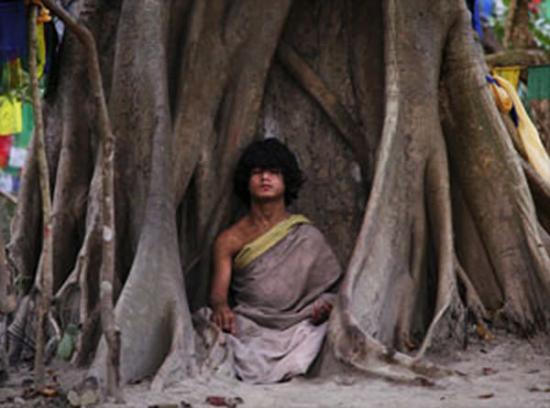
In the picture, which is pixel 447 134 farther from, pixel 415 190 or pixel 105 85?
pixel 105 85

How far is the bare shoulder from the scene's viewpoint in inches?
195

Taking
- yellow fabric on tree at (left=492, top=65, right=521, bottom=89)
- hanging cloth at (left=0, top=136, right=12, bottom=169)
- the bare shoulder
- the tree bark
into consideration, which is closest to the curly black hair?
the bare shoulder

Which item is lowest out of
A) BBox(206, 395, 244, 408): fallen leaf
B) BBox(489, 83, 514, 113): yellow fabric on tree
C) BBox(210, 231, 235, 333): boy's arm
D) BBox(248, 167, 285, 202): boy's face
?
BBox(206, 395, 244, 408): fallen leaf

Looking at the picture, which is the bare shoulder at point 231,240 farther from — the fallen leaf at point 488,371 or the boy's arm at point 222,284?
the fallen leaf at point 488,371

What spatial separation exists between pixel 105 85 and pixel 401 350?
233cm

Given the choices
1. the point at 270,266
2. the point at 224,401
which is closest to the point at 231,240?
the point at 270,266

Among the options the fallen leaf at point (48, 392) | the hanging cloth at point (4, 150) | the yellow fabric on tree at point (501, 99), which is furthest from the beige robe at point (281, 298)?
the hanging cloth at point (4, 150)

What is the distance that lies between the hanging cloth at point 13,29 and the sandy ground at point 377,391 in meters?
1.76

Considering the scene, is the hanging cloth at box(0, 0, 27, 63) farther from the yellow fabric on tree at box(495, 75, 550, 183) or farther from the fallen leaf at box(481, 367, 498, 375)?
the yellow fabric on tree at box(495, 75, 550, 183)

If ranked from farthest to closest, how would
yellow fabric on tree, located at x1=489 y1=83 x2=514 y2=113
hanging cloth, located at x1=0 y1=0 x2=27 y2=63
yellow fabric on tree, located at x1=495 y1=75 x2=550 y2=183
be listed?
yellow fabric on tree, located at x1=489 y1=83 x2=514 y2=113 < yellow fabric on tree, located at x1=495 y1=75 x2=550 y2=183 < hanging cloth, located at x1=0 y1=0 x2=27 y2=63

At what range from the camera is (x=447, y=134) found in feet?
17.3

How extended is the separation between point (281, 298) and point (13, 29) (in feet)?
6.70

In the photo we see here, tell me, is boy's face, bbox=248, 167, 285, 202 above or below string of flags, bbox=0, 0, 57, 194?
below

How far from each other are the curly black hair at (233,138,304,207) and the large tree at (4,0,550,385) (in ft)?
0.30
